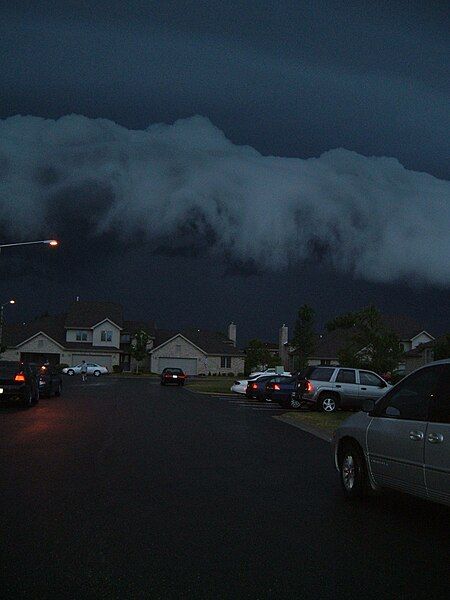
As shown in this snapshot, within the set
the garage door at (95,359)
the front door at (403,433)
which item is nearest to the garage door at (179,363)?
the garage door at (95,359)

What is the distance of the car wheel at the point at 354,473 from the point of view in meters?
8.52

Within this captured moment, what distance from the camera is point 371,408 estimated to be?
27.6ft

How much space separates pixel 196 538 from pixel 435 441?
2559 mm

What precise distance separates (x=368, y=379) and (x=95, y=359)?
218ft

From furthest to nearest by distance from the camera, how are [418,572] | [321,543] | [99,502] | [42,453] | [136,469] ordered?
1. [42,453]
2. [136,469]
3. [99,502]
4. [321,543]
5. [418,572]

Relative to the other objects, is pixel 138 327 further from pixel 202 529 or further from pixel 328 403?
pixel 202 529

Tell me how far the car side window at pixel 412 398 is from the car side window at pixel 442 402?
0.08 metres

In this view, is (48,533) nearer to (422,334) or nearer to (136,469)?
(136,469)

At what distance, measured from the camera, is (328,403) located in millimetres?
25781

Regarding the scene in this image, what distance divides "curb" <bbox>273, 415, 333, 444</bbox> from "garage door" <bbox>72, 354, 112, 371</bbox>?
66.8 meters

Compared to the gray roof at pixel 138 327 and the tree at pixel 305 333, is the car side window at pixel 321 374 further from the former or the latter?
the gray roof at pixel 138 327

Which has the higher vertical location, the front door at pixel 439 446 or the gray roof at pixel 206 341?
the gray roof at pixel 206 341

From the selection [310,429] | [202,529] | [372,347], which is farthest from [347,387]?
[202,529]

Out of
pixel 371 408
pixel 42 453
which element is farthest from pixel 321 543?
pixel 42 453
